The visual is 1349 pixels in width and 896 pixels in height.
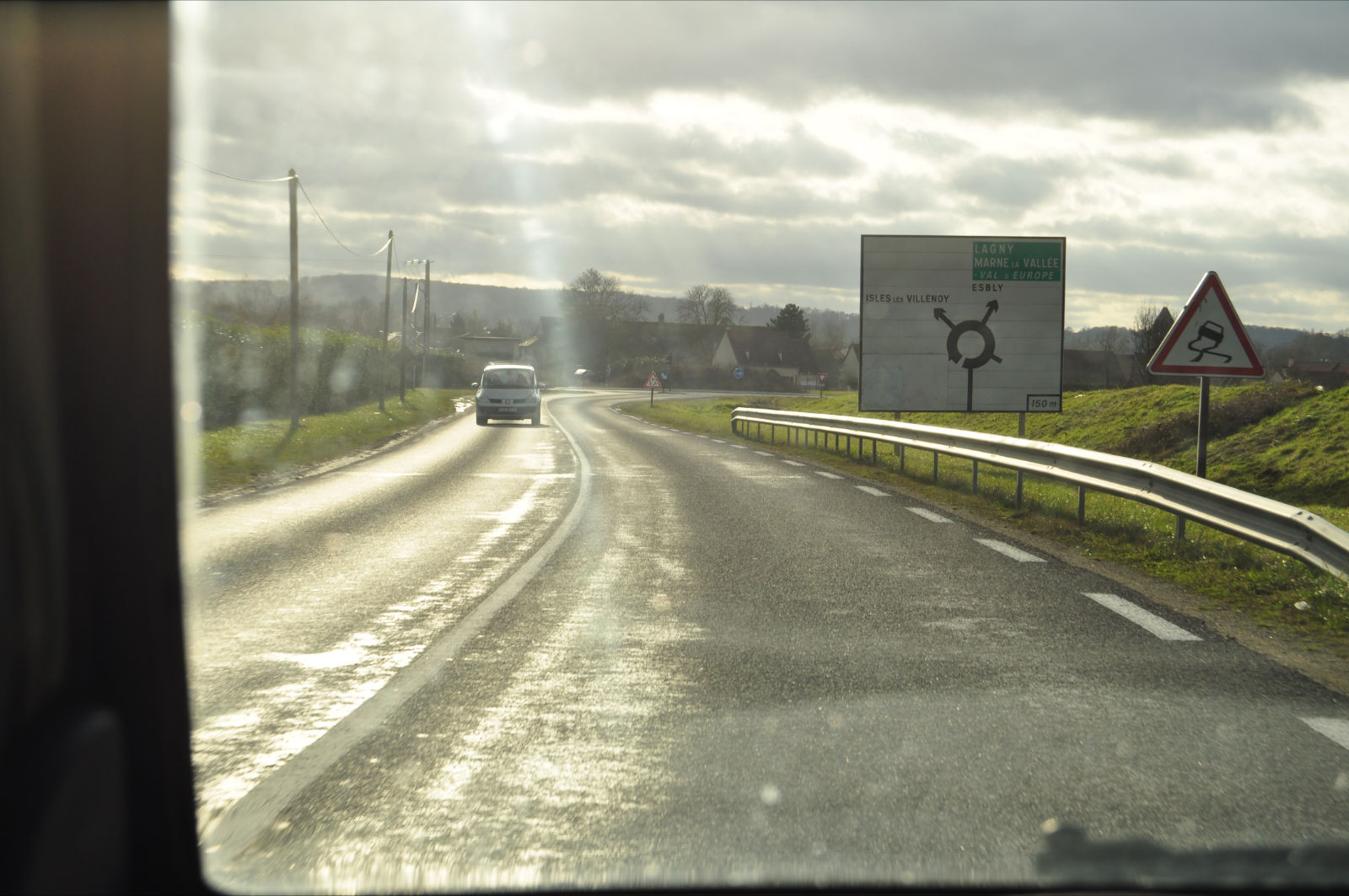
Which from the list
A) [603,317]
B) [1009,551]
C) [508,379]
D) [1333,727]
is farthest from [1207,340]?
[603,317]

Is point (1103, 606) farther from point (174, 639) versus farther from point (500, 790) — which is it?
point (174, 639)

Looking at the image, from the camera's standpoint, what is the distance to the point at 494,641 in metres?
6.32

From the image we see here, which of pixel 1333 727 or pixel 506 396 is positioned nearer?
pixel 1333 727

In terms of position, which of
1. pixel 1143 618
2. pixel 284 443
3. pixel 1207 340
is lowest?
pixel 284 443

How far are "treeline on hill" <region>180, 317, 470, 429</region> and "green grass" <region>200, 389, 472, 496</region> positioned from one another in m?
0.72

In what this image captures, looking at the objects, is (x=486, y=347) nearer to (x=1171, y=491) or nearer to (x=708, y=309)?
(x=708, y=309)

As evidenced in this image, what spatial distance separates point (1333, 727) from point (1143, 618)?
2.30m

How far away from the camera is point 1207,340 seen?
10.6 metres

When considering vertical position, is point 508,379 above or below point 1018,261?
below

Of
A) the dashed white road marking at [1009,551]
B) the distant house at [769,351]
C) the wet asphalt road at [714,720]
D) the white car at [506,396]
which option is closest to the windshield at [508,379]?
the white car at [506,396]

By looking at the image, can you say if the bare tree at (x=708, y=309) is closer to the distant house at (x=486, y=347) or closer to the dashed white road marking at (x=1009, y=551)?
the distant house at (x=486, y=347)

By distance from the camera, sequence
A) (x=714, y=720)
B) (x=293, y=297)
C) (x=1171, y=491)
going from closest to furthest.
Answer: (x=714, y=720)
(x=1171, y=491)
(x=293, y=297)

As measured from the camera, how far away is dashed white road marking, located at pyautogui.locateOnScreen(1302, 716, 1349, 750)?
4.52 m

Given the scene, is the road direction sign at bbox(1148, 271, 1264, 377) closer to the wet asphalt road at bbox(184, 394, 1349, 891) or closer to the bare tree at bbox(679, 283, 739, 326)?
the wet asphalt road at bbox(184, 394, 1349, 891)
